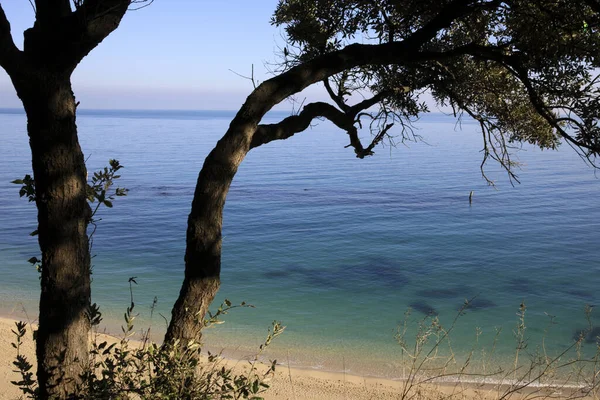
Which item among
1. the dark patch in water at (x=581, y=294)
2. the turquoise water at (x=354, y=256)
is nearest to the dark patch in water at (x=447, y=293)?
the turquoise water at (x=354, y=256)

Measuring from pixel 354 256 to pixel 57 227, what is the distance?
17648 mm

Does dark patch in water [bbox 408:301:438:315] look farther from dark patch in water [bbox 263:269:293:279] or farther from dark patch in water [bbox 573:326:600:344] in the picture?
dark patch in water [bbox 263:269:293:279]

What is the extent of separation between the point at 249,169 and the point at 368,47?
3985 cm

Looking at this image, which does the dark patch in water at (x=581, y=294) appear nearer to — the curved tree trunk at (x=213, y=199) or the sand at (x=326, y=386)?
the sand at (x=326, y=386)

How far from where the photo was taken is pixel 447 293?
56.9 ft

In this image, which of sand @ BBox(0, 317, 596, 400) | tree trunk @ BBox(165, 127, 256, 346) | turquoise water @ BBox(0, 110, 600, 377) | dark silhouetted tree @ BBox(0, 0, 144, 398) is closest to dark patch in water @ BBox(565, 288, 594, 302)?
turquoise water @ BBox(0, 110, 600, 377)

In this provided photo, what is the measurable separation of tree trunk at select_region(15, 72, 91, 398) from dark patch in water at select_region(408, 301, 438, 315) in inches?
503

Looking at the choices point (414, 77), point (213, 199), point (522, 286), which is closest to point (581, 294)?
point (522, 286)

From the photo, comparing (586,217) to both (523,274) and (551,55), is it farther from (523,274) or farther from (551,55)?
(551,55)

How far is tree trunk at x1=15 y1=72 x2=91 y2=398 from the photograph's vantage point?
12.8ft

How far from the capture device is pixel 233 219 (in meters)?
27.1

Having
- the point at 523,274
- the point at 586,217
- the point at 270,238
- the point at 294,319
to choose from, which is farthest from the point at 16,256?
the point at 586,217

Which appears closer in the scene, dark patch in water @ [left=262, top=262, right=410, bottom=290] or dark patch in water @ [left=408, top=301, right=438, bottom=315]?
dark patch in water @ [left=408, top=301, right=438, bottom=315]

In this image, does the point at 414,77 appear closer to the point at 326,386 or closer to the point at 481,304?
the point at 326,386
